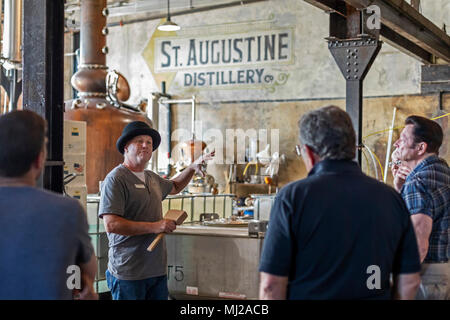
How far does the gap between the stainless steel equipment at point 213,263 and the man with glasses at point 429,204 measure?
1355mm

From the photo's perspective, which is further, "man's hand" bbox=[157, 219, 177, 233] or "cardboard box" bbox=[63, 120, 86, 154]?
"cardboard box" bbox=[63, 120, 86, 154]

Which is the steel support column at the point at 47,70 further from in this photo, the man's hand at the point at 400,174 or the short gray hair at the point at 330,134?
the man's hand at the point at 400,174

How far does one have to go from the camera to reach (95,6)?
8508 millimetres

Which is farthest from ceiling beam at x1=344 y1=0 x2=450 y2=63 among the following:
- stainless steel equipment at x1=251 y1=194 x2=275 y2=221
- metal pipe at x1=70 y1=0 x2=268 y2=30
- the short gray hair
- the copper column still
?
metal pipe at x1=70 y1=0 x2=268 y2=30

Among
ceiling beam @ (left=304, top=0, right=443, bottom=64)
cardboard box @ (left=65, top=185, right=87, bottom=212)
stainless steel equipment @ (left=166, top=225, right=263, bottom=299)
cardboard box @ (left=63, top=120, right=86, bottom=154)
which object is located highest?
ceiling beam @ (left=304, top=0, right=443, bottom=64)

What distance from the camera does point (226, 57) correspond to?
14.0 metres

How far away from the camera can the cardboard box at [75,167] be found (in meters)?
5.15

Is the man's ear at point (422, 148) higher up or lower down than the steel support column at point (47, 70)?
lower down

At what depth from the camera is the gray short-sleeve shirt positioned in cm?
395

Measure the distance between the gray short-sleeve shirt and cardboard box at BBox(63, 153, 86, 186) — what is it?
47.3 inches

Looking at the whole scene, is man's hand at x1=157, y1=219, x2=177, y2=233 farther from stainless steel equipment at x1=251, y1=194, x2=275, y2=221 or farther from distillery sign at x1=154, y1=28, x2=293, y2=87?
distillery sign at x1=154, y1=28, x2=293, y2=87

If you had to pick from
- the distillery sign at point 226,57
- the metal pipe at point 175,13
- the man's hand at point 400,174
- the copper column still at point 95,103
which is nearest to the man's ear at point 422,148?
the man's hand at point 400,174
